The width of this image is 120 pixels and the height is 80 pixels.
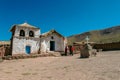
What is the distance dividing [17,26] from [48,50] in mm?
8065

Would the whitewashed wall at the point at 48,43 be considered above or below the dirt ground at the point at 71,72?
above

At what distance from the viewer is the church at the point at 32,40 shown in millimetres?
31719

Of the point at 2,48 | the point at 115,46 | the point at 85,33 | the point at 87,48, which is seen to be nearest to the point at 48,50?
the point at 2,48

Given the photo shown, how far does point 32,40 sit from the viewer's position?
33000 millimetres

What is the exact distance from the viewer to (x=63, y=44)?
116 feet

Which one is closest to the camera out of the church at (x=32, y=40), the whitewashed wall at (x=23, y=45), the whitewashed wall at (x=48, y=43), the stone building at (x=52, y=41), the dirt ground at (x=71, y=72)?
the dirt ground at (x=71, y=72)

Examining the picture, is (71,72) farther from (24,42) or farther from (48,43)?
(48,43)

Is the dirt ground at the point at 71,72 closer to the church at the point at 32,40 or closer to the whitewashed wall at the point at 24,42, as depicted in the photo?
the whitewashed wall at the point at 24,42

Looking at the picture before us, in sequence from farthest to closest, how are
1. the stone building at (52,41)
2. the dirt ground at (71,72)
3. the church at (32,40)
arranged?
1. the stone building at (52,41)
2. the church at (32,40)
3. the dirt ground at (71,72)

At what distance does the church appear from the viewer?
31719 mm

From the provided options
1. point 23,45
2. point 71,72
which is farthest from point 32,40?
point 71,72

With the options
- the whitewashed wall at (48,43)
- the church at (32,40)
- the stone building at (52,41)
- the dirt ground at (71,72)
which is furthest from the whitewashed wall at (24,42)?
the dirt ground at (71,72)

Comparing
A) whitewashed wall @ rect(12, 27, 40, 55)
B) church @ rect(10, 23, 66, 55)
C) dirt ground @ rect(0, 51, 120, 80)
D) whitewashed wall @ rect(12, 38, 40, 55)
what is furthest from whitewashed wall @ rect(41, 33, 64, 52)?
dirt ground @ rect(0, 51, 120, 80)

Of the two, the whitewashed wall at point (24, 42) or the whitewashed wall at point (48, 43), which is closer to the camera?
the whitewashed wall at point (24, 42)
